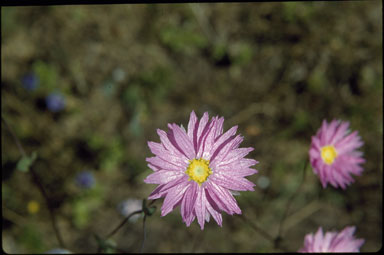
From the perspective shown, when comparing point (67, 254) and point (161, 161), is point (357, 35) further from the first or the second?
point (67, 254)

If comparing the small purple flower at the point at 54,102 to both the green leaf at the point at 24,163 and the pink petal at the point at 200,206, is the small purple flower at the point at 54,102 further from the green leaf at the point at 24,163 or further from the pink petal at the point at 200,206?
the pink petal at the point at 200,206

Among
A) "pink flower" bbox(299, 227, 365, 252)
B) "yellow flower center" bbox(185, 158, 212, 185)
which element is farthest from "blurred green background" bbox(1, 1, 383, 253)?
"yellow flower center" bbox(185, 158, 212, 185)

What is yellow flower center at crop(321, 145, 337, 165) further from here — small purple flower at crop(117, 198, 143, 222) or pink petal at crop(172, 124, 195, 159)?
small purple flower at crop(117, 198, 143, 222)

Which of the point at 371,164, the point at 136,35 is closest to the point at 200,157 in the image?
the point at 136,35

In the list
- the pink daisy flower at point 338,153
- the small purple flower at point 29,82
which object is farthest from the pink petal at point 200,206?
the small purple flower at point 29,82

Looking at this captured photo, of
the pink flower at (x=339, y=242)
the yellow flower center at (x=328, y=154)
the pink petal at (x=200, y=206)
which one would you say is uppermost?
the yellow flower center at (x=328, y=154)

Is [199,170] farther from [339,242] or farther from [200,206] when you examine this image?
[339,242]

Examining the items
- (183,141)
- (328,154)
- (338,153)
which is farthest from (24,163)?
(338,153)
